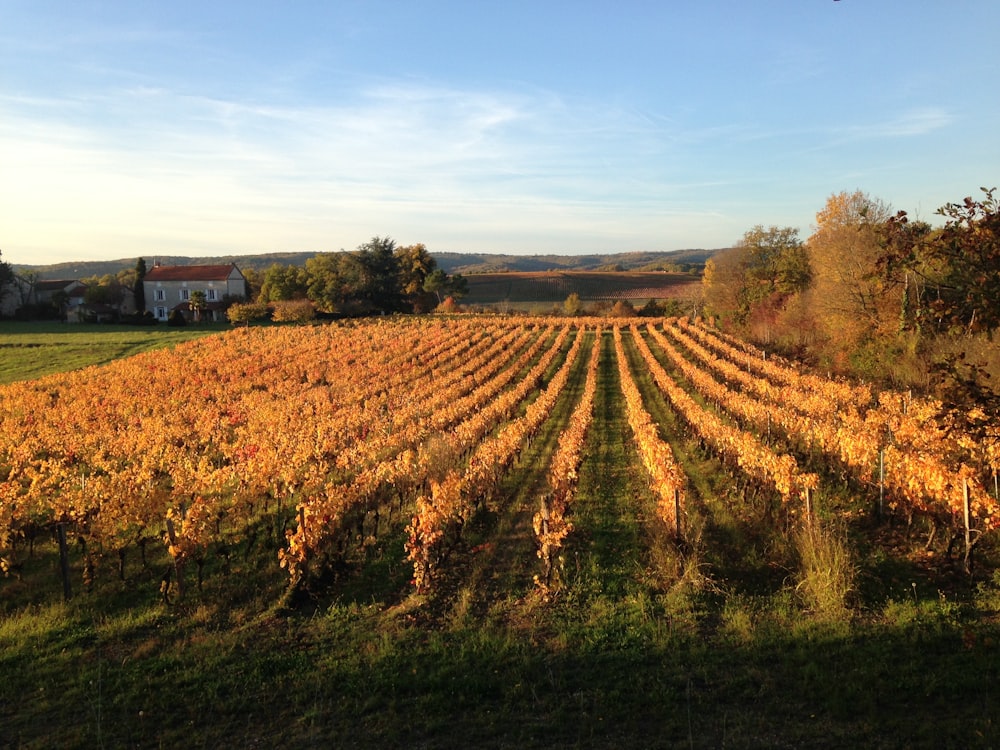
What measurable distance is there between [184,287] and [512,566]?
72365 millimetres

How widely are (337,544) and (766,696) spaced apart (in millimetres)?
6549

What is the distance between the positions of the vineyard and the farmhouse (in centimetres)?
5656

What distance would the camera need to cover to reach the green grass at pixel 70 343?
36125 millimetres

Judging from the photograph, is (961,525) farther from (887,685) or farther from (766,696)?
(766,696)

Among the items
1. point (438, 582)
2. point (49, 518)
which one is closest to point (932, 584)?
point (438, 582)

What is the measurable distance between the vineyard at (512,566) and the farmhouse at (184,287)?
56565 millimetres

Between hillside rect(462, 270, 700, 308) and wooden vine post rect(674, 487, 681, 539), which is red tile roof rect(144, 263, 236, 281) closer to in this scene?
hillside rect(462, 270, 700, 308)

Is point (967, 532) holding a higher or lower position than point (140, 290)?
lower

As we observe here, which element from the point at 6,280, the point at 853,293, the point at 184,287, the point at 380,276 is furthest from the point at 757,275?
the point at 6,280

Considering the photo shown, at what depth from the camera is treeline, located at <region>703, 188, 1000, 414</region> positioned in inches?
205

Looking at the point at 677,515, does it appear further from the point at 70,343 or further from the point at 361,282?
the point at 361,282

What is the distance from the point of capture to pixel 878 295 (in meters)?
28.4

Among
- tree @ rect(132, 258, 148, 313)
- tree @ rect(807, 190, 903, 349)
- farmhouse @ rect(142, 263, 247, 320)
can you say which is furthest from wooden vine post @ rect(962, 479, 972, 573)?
tree @ rect(132, 258, 148, 313)

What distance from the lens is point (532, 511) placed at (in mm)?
12609
